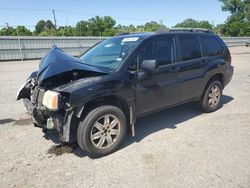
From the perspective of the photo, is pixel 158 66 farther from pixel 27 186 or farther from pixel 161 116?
pixel 27 186

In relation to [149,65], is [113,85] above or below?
below

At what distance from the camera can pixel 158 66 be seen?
4.20 metres

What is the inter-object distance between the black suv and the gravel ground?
39 centimetres

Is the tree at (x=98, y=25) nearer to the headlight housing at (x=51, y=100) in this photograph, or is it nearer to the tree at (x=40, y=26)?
the tree at (x=40, y=26)

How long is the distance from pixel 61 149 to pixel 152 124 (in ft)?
6.35

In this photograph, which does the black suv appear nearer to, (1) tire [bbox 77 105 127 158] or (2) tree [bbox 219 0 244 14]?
(1) tire [bbox 77 105 127 158]

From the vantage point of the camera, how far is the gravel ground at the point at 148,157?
3.03 meters

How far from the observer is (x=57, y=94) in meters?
3.19

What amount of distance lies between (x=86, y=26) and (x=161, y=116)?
57.4 metres

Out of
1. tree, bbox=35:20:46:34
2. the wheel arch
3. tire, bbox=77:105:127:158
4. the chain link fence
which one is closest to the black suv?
tire, bbox=77:105:127:158

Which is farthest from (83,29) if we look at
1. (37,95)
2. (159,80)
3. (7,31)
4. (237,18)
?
(37,95)

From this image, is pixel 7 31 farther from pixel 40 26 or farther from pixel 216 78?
pixel 216 78

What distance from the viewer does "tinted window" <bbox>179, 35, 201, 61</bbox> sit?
15.3 ft

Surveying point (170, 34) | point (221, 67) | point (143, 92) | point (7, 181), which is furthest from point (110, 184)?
point (221, 67)
